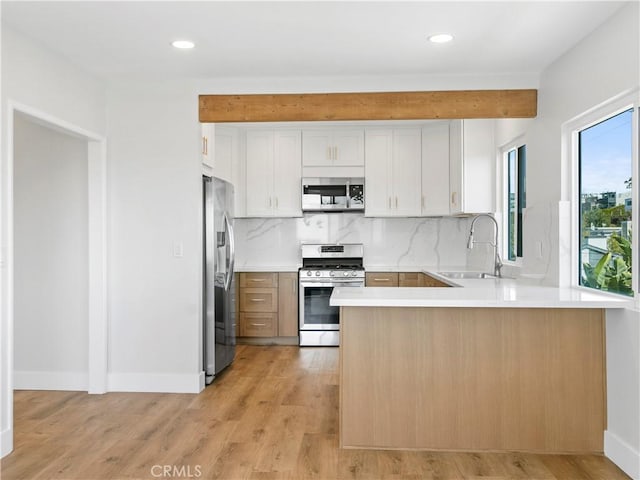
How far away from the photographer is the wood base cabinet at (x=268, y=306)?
5.90 metres

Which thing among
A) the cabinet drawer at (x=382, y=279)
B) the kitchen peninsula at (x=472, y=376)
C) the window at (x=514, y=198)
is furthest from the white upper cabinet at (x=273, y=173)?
the kitchen peninsula at (x=472, y=376)

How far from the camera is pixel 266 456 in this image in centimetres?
290

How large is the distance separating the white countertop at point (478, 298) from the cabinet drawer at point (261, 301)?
8.89ft

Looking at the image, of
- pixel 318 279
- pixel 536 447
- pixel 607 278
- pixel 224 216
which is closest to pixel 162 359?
pixel 224 216

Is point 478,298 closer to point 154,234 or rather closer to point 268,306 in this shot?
point 154,234

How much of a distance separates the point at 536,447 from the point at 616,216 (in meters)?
1.34

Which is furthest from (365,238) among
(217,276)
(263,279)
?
(217,276)

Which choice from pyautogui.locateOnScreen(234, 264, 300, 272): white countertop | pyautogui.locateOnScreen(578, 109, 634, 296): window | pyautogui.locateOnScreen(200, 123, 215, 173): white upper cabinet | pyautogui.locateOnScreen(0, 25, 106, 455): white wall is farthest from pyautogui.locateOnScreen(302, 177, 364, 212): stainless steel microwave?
pyautogui.locateOnScreen(578, 109, 634, 296): window

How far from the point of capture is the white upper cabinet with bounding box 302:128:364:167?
6004 millimetres

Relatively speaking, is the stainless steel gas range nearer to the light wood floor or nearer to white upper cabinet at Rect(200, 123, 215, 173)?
the light wood floor

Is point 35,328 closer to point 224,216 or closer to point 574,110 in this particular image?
point 224,216

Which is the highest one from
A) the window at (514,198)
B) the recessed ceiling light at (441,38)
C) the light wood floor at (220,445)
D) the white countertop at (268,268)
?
the recessed ceiling light at (441,38)

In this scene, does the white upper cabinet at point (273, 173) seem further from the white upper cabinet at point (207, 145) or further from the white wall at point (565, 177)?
the white wall at point (565, 177)

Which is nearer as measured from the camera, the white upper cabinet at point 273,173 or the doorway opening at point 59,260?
the doorway opening at point 59,260
